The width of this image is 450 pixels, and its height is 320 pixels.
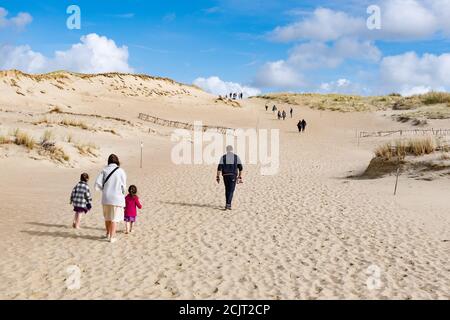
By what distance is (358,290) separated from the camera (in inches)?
284

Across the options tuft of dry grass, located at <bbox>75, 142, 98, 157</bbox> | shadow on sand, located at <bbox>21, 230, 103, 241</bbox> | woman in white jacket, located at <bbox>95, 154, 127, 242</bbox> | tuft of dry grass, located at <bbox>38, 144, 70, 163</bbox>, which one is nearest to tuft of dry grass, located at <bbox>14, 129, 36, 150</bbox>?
tuft of dry grass, located at <bbox>38, 144, 70, 163</bbox>

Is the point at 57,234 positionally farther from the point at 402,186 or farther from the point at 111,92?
the point at 111,92

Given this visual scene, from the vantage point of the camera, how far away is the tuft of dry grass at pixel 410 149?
20.0 meters

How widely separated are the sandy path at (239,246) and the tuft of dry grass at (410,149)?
2849 millimetres

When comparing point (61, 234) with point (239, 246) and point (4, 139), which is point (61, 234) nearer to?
point (239, 246)

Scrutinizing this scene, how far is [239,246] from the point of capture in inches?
385

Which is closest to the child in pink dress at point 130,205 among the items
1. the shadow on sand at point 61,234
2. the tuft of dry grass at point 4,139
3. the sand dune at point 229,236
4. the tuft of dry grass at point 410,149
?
the sand dune at point 229,236

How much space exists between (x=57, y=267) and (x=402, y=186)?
1341 centimetres

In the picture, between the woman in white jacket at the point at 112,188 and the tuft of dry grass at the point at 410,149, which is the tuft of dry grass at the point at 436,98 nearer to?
the tuft of dry grass at the point at 410,149

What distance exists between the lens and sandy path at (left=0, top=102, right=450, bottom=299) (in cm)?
739

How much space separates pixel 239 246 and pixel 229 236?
873mm

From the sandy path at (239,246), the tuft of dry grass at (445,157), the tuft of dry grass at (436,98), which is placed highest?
the tuft of dry grass at (436,98)
